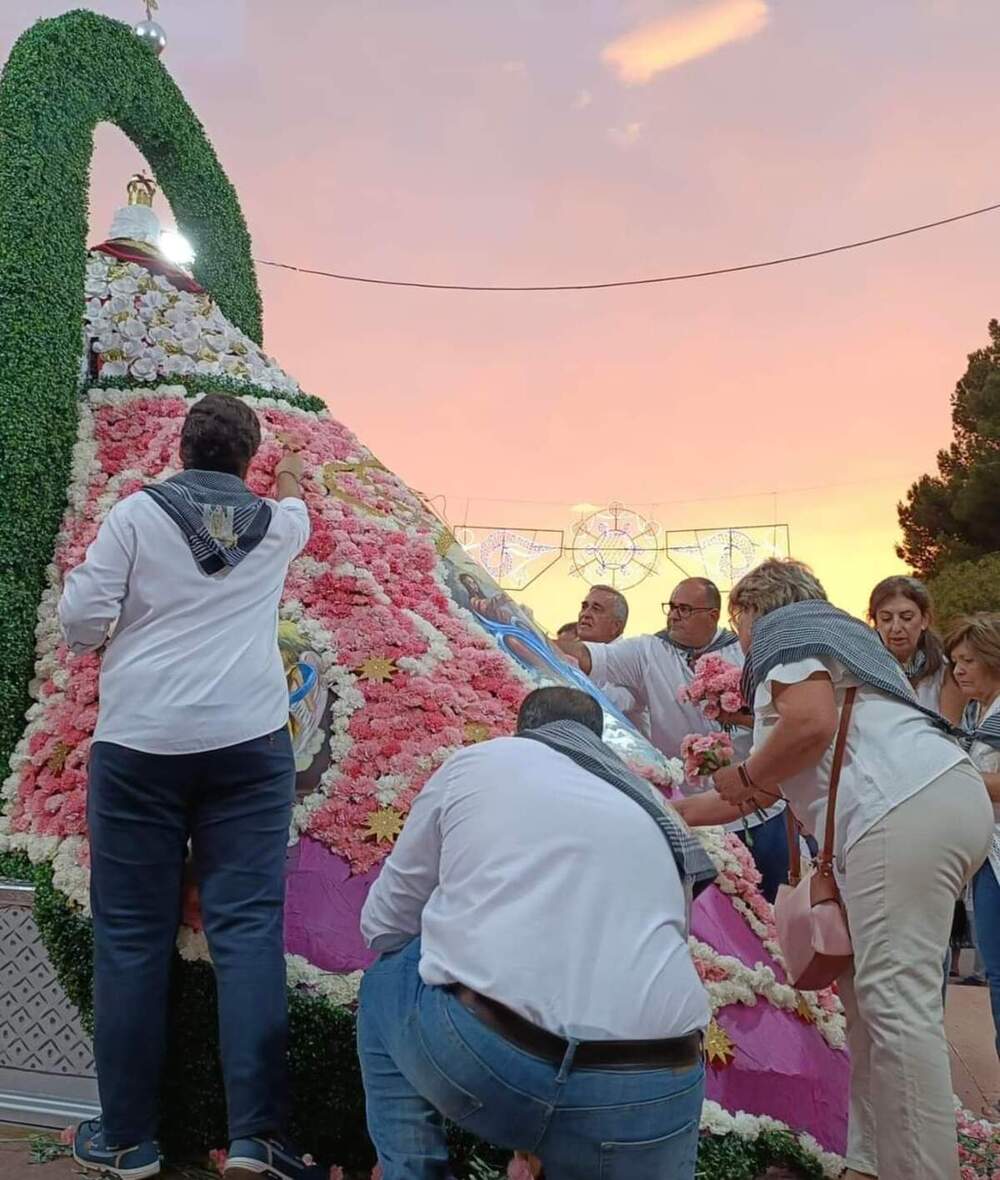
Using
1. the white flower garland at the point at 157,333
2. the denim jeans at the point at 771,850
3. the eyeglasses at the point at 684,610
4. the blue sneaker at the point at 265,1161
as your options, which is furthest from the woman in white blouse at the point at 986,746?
the white flower garland at the point at 157,333

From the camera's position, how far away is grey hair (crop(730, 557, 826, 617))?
2812mm

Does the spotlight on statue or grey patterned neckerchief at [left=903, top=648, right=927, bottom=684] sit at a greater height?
the spotlight on statue

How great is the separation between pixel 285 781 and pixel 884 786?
1.48m

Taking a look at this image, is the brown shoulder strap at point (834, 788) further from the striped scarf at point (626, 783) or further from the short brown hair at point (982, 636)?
the short brown hair at point (982, 636)

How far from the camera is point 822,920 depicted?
8.39 feet

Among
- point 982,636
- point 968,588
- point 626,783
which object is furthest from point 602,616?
point 968,588

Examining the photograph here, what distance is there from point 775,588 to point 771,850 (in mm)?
1789

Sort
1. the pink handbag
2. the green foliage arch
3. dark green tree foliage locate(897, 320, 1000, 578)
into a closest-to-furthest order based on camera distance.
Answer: the pink handbag
the green foliage arch
dark green tree foliage locate(897, 320, 1000, 578)

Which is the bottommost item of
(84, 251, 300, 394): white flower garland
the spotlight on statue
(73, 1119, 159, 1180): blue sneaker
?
(73, 1119, 159, 1180): blue sneaker

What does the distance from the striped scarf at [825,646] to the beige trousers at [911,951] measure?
26cm

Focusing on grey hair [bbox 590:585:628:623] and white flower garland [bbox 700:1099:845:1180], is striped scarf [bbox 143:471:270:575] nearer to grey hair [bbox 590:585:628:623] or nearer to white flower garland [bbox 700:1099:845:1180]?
white flower garland [bbox 700:1099:845:1180]

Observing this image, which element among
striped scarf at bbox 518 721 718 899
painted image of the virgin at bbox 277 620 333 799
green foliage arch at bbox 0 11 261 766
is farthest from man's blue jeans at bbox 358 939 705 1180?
green foliage arch at bbox 0 11 261 766

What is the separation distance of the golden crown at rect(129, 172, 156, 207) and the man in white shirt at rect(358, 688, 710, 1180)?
171 inches

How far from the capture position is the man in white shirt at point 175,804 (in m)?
2.59
